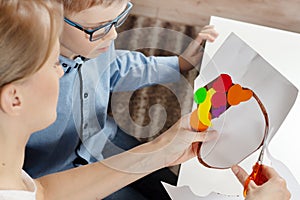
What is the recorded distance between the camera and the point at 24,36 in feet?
2.02

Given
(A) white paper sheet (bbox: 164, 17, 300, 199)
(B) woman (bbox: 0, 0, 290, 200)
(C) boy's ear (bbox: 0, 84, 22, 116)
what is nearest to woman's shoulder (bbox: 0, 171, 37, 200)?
(B) woman (bbox: 0, 0, 290, 200)

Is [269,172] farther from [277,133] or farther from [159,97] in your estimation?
[159,97]

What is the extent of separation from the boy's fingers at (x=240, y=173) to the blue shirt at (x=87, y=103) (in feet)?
0.58

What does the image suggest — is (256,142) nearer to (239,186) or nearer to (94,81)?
(239,186)

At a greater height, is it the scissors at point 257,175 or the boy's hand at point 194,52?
the boy's hand at point 194,52

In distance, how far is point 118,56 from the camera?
3.18 ft

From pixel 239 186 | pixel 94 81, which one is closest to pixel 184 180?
pixel 239 186

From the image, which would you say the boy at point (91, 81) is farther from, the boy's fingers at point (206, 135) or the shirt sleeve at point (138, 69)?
the boy's fingers at point (206, 135)

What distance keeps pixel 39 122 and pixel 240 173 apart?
333 mm

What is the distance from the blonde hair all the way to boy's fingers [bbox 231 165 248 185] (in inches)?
14.7

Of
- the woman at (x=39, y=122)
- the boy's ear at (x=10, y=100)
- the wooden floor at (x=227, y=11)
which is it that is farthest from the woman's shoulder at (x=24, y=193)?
the wooden floor at (x=227, y=11)

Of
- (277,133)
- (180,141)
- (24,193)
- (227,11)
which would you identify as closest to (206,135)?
(180,141)

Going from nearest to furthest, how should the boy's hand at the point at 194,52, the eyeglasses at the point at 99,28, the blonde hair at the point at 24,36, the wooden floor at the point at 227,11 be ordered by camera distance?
the blonde hair at the point at 24,36 → the eyeglasses at the point at 99,28 → the boy's hand at the point at 194,52 → the wooden floor at the point at 227,11

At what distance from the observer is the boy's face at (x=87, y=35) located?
815mm
